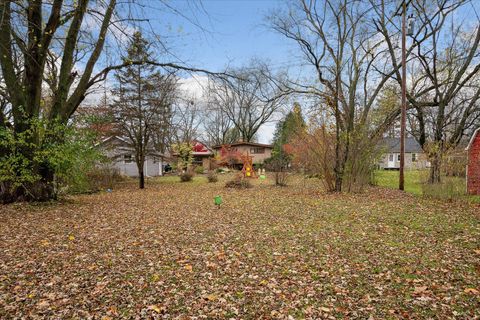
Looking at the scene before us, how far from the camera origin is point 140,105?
17.4m

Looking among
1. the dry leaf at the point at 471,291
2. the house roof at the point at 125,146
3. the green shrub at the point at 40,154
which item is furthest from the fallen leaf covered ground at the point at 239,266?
the house roof at the point at 125,146

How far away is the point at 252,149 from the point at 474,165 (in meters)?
28.1

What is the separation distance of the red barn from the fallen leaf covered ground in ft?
20.1

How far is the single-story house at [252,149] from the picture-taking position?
124 ft

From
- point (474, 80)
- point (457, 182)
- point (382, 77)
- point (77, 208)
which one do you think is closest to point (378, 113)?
point (382, 77)

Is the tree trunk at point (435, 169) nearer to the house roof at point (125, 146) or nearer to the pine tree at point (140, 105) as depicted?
the pine tree at point (140, 105)

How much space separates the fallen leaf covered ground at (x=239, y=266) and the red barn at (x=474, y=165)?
6.12m

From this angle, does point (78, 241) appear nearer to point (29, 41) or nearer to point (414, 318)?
point (414, 318)

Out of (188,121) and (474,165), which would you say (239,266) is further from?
(188,121)

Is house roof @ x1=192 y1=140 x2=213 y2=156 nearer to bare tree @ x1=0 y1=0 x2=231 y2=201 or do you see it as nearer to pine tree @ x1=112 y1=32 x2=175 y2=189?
pine tree @ x1=112 y1=32 x2=175 y2=189

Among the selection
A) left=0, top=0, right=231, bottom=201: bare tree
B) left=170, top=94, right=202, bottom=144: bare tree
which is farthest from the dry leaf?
left=170, top=94, right=202, bottom=144: bare tree

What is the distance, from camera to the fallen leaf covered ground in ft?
10.3

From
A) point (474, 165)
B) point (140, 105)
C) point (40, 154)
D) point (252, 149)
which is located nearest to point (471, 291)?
point (40, 154)

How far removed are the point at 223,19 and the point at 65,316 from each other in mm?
4982
